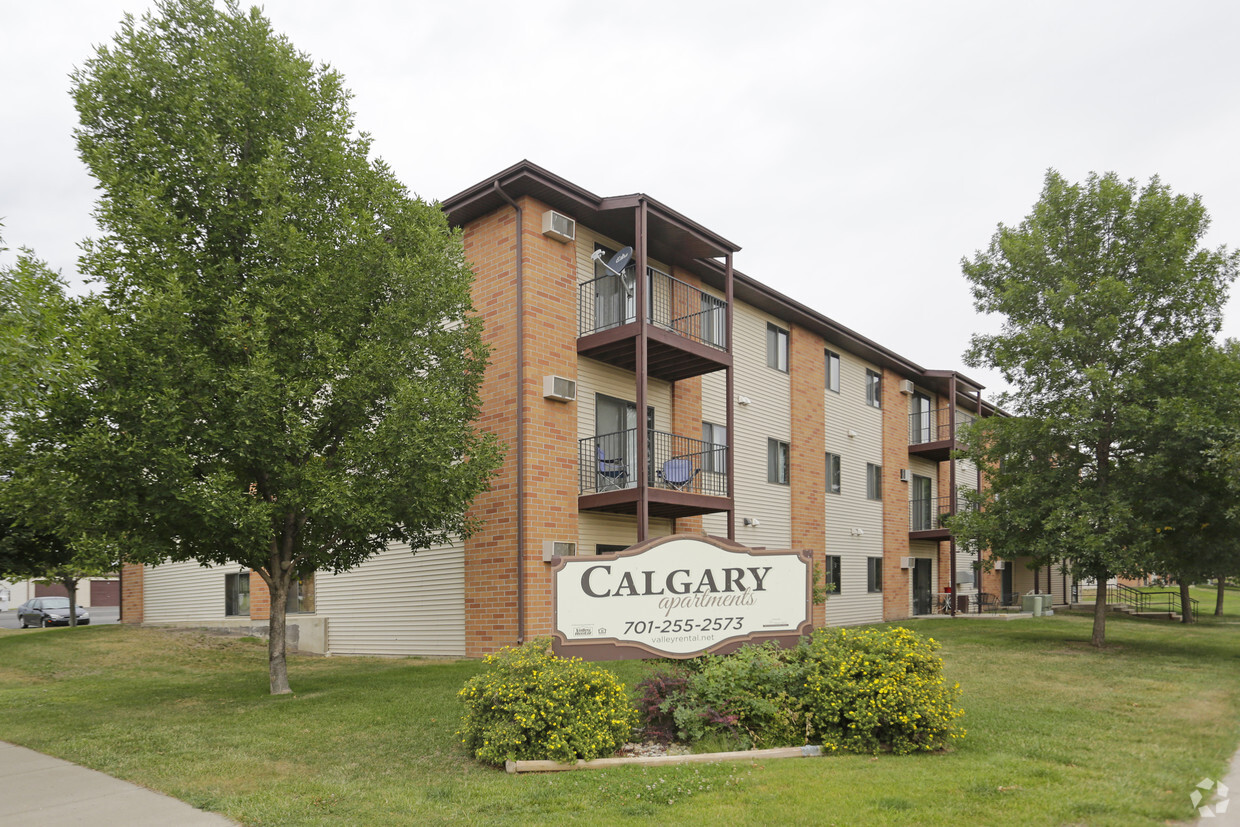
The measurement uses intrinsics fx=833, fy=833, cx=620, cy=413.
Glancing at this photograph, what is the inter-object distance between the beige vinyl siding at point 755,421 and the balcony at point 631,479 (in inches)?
113

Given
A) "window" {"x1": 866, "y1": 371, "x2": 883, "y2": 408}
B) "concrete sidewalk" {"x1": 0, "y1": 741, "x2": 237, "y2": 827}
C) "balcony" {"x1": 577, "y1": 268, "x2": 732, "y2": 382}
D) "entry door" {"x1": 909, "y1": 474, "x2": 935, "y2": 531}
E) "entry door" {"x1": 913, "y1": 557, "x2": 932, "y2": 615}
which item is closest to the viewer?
"concrete sidewalk" {"x1": 0, "y1": 741, "x2": 237, "y2": 827}

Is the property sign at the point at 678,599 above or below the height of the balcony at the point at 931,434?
below

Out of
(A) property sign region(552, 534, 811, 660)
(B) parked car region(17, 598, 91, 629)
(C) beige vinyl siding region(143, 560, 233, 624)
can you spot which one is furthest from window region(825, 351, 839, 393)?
(B) parked car region(17, 598, 91, 629)

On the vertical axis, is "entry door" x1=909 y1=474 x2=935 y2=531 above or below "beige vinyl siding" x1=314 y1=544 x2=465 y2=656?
above

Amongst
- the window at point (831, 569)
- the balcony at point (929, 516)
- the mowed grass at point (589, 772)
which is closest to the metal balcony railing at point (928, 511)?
the balcony at point (929, 516)

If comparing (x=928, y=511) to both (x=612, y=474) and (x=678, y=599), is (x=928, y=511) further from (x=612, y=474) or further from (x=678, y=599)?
(x=678, y=599)

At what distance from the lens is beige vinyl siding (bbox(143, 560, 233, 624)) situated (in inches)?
942

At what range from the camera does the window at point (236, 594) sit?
23.1m

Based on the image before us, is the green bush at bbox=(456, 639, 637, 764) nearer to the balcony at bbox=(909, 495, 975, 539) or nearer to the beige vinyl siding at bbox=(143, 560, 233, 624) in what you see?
the beige vinyl siding at bbox=(143, 560, 233, 624)

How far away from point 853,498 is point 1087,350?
967 centimetres

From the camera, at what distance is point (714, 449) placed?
1914cm

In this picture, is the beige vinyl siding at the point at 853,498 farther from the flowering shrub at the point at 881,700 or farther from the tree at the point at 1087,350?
the flowering shrub at the point at 881,700

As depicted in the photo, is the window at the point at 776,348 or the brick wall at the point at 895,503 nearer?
the window at the point at 776,348

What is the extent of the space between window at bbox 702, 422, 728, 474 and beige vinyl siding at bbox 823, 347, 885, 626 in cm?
579
